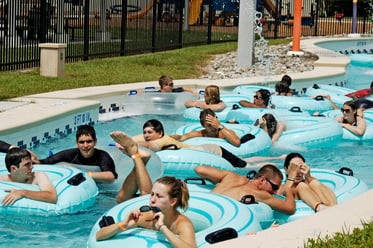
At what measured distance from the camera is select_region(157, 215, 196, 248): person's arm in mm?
5125

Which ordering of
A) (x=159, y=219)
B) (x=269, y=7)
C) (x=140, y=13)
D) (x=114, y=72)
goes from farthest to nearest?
(x=269, y=7) < (x=140, y=13) < (x=114, y=72) < (x=159, y=219)

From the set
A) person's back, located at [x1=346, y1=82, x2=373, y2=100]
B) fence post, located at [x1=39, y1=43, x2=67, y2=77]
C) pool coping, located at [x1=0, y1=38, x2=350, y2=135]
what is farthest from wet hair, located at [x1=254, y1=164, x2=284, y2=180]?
fence post, located at [x1=39, y1=43, x2=67, y2=77]

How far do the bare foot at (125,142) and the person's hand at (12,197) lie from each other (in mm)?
987

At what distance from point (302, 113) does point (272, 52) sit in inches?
336

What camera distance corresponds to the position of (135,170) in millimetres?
6629

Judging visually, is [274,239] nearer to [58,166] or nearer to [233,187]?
[233,187]

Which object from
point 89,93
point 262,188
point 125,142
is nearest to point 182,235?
point 125,142

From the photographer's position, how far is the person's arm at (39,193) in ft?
21.5

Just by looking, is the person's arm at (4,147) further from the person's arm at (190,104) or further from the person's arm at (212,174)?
the person's arm at (190,104)

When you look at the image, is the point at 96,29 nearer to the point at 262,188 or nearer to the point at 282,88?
the point at 282,88

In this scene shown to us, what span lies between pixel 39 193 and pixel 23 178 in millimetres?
281

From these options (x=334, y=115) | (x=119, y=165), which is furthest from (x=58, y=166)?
(x=334, y=115)

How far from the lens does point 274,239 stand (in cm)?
459

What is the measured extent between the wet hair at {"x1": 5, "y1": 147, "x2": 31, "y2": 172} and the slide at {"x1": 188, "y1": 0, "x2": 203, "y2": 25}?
61.8 feet
